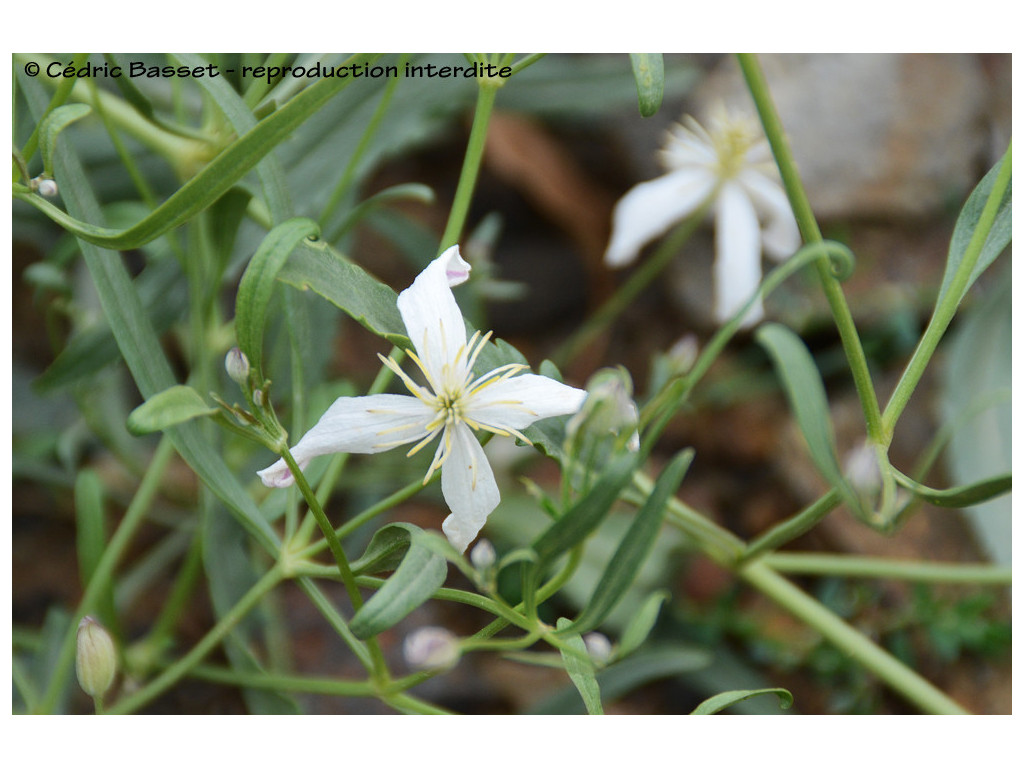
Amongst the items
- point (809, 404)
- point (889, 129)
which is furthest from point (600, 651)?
point (889, 129)

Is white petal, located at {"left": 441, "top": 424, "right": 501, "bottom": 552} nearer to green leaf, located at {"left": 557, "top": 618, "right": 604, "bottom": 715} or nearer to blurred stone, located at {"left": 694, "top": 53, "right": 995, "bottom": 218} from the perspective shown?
green leaf, located at {"left": 557, "top": 618, "right": 604, "bottom": 715}

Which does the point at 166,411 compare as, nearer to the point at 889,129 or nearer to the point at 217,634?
the point at 217,634

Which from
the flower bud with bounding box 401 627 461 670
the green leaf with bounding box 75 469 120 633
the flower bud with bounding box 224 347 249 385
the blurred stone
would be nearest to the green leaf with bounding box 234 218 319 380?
the flower bud with bounding box 224 347 249 385

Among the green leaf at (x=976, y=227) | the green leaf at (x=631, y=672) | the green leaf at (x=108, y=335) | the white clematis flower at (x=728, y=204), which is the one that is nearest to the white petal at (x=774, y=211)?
the white clematis flower at (x=728, y=204)

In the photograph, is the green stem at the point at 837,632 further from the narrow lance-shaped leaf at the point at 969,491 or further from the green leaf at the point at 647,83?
the green leaf at the point at 647,83

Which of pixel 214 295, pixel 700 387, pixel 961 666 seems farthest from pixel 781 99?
pixel 214 295
